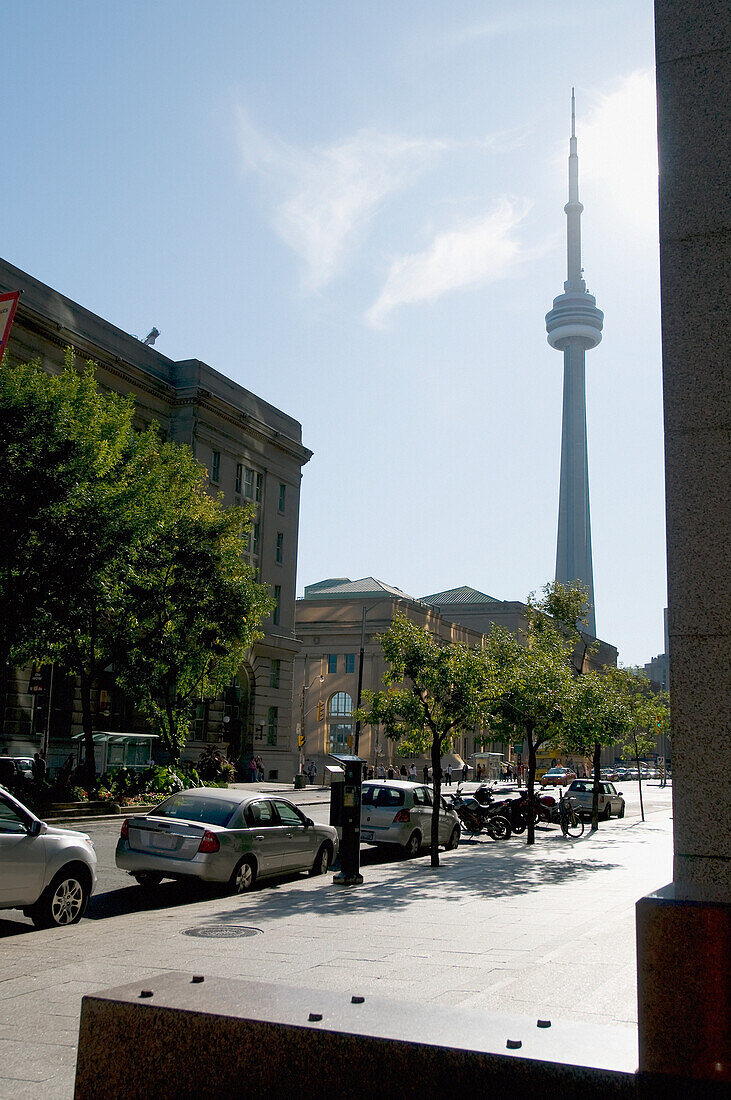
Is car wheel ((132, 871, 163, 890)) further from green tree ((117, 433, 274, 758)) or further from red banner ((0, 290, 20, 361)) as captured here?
green tree ((117, 433, 274, 758))

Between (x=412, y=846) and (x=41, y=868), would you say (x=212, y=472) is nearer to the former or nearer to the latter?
(x=412, y=846)

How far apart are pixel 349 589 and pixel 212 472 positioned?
148 feet

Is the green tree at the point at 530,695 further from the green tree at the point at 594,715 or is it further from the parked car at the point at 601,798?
the parked car at the point at 601,798

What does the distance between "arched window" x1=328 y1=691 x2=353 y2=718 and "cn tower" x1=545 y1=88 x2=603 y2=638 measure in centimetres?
9667

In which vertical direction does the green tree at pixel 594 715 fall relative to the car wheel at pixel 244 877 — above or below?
above

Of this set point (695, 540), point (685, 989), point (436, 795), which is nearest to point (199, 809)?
point (436, 795)

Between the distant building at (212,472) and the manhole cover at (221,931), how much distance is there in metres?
23.0

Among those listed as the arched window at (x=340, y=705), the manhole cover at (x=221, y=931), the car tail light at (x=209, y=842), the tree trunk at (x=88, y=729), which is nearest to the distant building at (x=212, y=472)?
the tree trunk at (x=88, y=729)

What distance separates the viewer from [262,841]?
1539 cm

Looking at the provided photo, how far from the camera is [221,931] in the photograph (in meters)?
11.3

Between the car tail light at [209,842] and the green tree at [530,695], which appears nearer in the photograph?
the car tail light at [209,842]

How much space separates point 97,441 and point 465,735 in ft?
264

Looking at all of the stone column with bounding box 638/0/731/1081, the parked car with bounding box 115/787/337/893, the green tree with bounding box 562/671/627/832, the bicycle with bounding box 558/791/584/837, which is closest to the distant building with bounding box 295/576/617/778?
the bicycle with bounding box 558/791/584/837

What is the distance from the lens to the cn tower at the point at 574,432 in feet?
590
